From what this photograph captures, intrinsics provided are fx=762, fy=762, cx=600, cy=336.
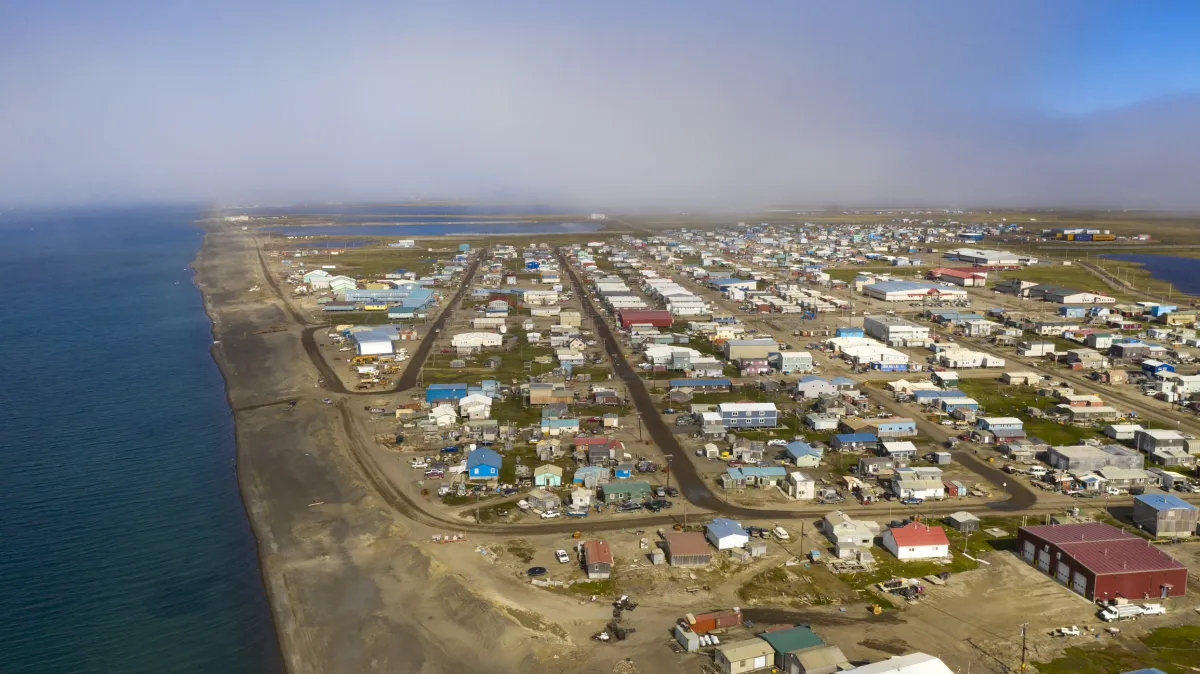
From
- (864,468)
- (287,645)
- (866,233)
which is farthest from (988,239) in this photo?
(287,645)

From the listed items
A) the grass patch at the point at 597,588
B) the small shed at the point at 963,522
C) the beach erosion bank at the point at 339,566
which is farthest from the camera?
the small shed at the point at 963,522

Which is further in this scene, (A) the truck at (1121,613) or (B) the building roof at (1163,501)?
(B) the building roof at (1163,501)

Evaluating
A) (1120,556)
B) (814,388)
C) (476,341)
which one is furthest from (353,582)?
(476,341)

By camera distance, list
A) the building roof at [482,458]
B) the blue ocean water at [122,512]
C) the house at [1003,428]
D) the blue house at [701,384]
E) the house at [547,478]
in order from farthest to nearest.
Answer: the blue house at [701,384] → the house at [1003,428] → the building roof at [482,458] → the house at [547,478] → the blue ocean water at [122,512]

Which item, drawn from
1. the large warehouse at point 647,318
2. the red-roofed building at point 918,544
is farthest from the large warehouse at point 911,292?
the red-roofed building at point 918,544

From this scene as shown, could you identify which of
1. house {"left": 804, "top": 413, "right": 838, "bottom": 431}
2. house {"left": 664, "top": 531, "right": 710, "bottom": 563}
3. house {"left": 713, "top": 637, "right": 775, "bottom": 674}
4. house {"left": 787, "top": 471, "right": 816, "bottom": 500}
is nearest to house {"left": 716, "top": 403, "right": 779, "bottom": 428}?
house {"left": 804, "top": 413, "right": 838, "bottom": 431}

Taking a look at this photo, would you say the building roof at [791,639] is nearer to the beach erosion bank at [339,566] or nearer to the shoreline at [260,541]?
the beach erosion bank at [339,566]

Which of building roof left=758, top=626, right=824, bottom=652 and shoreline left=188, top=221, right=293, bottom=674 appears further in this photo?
shoreline left=188, top=221, right=293, bottom=674

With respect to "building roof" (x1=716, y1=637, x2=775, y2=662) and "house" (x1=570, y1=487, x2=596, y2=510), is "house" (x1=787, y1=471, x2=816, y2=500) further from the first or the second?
"building roof" (x1=716, y1=637, x2=775, y2=662)
